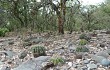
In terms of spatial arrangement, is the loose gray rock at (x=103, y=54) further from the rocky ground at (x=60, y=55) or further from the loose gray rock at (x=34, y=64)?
the loose gray rock at (x=34, y=64)

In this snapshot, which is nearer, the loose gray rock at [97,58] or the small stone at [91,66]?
the small stone at [91,66]

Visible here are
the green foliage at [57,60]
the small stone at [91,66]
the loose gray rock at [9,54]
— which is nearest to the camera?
the small stone at [91,66]

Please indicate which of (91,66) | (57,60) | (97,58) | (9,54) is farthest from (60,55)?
(9,54)

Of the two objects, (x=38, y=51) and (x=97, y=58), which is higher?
(x=38, y=51)

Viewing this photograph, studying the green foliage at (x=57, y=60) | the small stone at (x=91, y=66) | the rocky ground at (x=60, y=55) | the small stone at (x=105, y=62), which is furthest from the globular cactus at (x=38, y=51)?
the small stone at (x=105, y=62)

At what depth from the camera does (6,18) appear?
1936 cm

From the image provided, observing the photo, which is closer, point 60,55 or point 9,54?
point 60,55

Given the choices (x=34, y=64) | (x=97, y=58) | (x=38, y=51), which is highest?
(x=38, y=51)

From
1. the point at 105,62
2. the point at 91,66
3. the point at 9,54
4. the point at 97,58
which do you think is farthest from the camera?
the point at 9,54

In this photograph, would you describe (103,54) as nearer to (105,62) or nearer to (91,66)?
(105,62)

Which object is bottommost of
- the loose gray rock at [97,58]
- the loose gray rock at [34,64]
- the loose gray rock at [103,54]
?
the loose gray rock at [34,64]

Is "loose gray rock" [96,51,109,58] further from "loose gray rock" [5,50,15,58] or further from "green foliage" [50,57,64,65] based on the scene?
"loose gray rock" [5,50,15,58]

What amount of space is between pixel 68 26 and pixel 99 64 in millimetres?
10596

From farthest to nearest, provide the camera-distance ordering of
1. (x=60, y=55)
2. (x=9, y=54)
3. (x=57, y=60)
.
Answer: (x=9, y=54) < (x=60, y=55) < (x=57, y=60)
